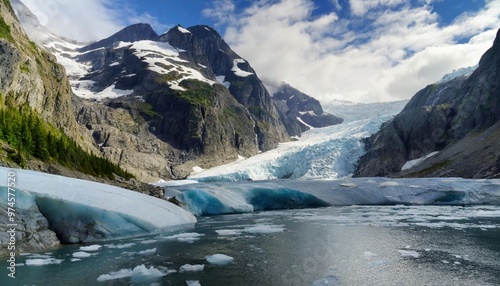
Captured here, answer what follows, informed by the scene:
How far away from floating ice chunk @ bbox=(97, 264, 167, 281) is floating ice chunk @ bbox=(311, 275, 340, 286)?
4.91 meters

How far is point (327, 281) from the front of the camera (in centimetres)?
995

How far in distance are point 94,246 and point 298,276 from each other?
9.58 m

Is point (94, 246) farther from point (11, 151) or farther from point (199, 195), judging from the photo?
point (11, 151)

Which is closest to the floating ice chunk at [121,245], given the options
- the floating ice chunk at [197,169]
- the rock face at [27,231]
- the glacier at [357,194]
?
the rock face at [27,231]

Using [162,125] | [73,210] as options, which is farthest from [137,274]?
[162,125]

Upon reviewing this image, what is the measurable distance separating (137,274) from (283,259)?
5294 mm

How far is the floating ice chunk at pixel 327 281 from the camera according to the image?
9703mm

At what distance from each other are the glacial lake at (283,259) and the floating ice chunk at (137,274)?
0.10 ft

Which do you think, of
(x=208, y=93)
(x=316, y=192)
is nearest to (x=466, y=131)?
(x=316, y=192)

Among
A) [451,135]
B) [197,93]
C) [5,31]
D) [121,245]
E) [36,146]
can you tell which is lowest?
[121,245]

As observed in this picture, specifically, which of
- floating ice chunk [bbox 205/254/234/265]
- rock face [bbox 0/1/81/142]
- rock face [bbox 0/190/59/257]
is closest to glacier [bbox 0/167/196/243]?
rock face [bbox 0/190/59/257]

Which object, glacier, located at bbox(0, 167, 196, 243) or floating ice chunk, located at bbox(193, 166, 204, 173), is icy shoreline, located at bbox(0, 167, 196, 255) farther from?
floating ice chunk, located at bbox(193, 166, 204, 173)

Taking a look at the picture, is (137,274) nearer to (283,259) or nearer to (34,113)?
(283,259)

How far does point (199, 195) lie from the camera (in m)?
34.3
